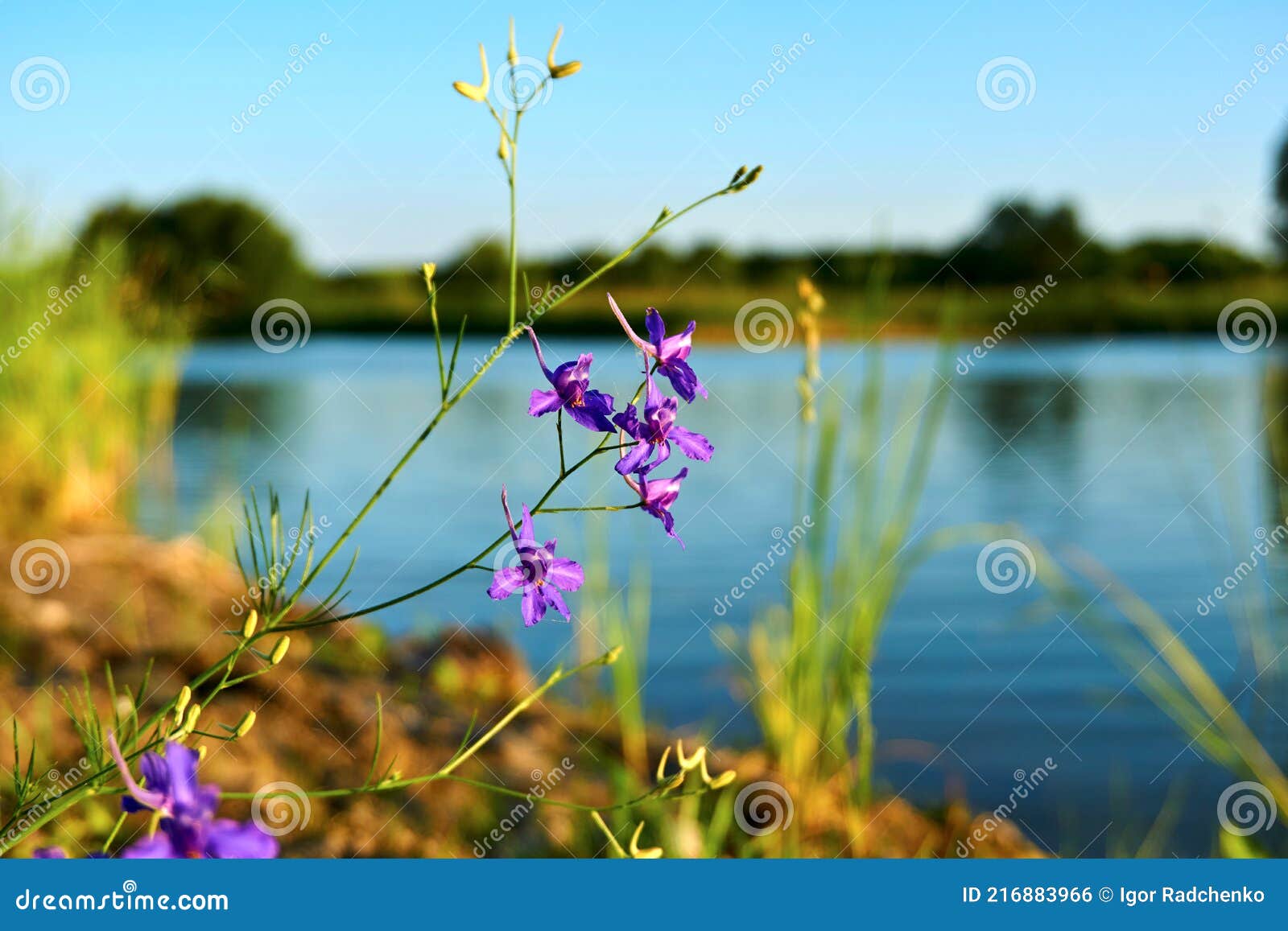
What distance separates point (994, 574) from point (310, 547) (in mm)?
5049

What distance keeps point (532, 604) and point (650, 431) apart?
0.59ft

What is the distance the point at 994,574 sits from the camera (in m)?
5.54

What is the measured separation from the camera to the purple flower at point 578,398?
887 millimetres

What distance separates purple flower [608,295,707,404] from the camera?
0.88 metres

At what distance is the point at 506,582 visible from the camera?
0.90 meters

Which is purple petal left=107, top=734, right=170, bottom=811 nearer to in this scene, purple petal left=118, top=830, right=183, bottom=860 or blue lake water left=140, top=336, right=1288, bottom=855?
purple petal left=118, top=830, right=183, bottom=860

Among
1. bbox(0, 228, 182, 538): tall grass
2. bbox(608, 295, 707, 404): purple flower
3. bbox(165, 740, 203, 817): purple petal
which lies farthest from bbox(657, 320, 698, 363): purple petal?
bbox(0, 228, 182, 538): tall grass

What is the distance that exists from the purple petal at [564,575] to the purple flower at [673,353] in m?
0.18

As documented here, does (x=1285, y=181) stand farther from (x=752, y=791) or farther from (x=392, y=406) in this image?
(x=752, y=791)

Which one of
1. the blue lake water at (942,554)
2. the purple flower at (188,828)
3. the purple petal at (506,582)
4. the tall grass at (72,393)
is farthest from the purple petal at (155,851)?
the tall grass at (72,393)

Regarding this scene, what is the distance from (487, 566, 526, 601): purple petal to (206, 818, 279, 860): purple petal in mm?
257

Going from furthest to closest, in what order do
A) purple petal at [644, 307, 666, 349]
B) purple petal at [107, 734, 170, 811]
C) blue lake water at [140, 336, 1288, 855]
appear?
blue lake water at [140, 336, 1288, 855]
purple petal at [644, 307, 666, 349]
purple petal at [107, 734, 170, 811]

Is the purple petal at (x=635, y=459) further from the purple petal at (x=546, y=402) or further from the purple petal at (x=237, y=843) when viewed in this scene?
the purple petal at (x=237, y=843)

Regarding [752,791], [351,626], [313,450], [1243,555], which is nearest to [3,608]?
[351,626]
